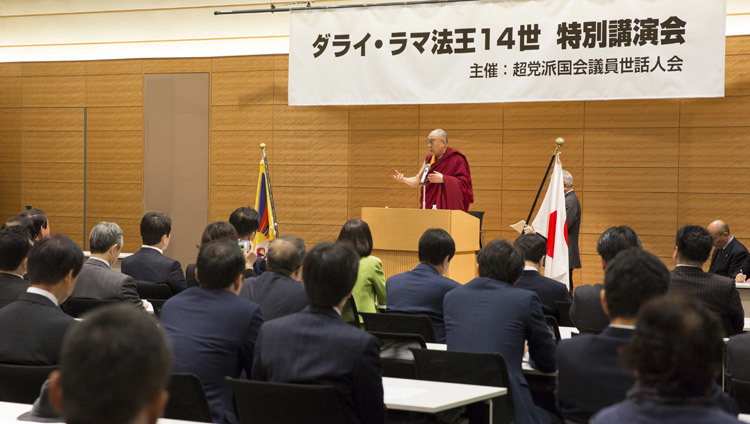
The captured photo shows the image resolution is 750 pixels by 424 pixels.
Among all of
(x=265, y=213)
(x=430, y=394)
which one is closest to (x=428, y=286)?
(x=430, y=394)

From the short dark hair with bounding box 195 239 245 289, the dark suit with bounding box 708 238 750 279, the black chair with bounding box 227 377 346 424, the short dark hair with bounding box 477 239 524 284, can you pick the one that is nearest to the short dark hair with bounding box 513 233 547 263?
the short dark hair with bounding box 477 239 524 284

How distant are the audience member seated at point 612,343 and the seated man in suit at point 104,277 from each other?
275 centimetres

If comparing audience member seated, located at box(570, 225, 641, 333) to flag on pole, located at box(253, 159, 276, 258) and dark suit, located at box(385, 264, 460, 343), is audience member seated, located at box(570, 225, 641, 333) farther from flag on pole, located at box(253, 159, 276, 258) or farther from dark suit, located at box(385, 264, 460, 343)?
flag on pole, located at box(253, 159, 276, 258)

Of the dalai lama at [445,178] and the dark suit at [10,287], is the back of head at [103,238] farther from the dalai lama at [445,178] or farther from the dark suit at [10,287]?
the dalai lama at [445,178]

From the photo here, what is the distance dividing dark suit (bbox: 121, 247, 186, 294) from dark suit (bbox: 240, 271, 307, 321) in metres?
1.85

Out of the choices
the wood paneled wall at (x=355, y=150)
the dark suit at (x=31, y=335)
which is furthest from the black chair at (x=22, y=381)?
the wood paneled wall at (x=355, y=150)

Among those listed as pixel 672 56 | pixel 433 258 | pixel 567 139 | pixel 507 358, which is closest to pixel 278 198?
pixel 567 139

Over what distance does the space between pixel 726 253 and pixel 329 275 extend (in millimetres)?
6074

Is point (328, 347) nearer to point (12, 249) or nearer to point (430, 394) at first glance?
point (430, 394)

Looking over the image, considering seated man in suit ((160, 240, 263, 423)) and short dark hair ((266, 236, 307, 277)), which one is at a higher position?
short dark hair ((266, 236, 307, 277))

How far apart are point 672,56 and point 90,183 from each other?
8.11m

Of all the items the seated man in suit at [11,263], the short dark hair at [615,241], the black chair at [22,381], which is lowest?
the black chair at [22,381]

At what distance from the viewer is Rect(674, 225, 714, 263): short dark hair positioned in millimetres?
4320

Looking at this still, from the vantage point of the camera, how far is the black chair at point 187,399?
2766 mm
